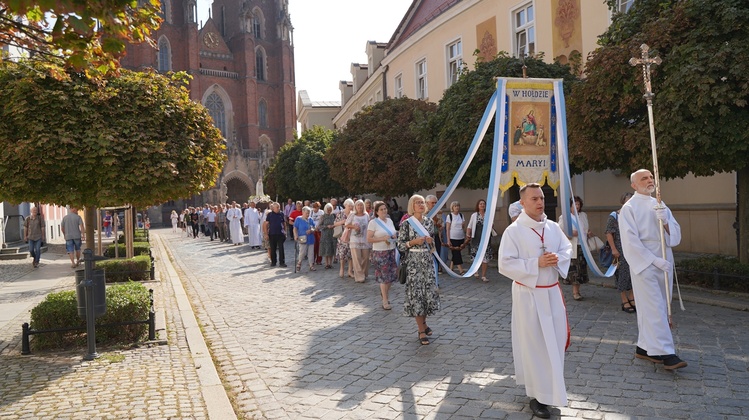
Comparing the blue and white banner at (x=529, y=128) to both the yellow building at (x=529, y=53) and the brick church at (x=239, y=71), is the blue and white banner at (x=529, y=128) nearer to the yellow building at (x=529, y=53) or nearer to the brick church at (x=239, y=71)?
the yellow building at (x=529, y=53)

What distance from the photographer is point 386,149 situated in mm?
22000

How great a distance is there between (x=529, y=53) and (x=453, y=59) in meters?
7.87

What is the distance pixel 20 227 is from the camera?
2386 centimetres

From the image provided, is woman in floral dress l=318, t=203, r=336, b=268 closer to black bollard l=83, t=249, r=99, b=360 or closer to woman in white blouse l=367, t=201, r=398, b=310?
woman in white blouse l=367, t=201, r=398, b=310

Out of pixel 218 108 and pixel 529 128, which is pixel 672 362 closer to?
pixel 529 128

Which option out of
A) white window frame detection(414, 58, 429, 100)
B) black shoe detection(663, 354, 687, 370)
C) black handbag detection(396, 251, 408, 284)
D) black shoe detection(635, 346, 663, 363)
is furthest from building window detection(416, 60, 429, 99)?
black shoe detection(663, 354, 687, 370)

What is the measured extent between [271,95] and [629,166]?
73.5 metres

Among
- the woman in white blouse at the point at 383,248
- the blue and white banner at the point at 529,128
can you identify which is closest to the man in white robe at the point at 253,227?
the woman in white blouse at the point at 383,248

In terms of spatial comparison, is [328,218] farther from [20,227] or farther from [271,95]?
[271,95]

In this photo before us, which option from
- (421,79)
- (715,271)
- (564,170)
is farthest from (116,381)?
(421,79)

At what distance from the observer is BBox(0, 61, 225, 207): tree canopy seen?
770 cm

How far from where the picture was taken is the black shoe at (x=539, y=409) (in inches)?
185

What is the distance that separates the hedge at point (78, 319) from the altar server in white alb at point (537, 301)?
485 cm

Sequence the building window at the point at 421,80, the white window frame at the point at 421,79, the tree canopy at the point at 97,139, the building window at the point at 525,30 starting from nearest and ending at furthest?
the tree canopy at the point at 97,139 → the building window at the point at 525,30 → the white window frame at the point at 421,79 → the building window at the point at 421,80
